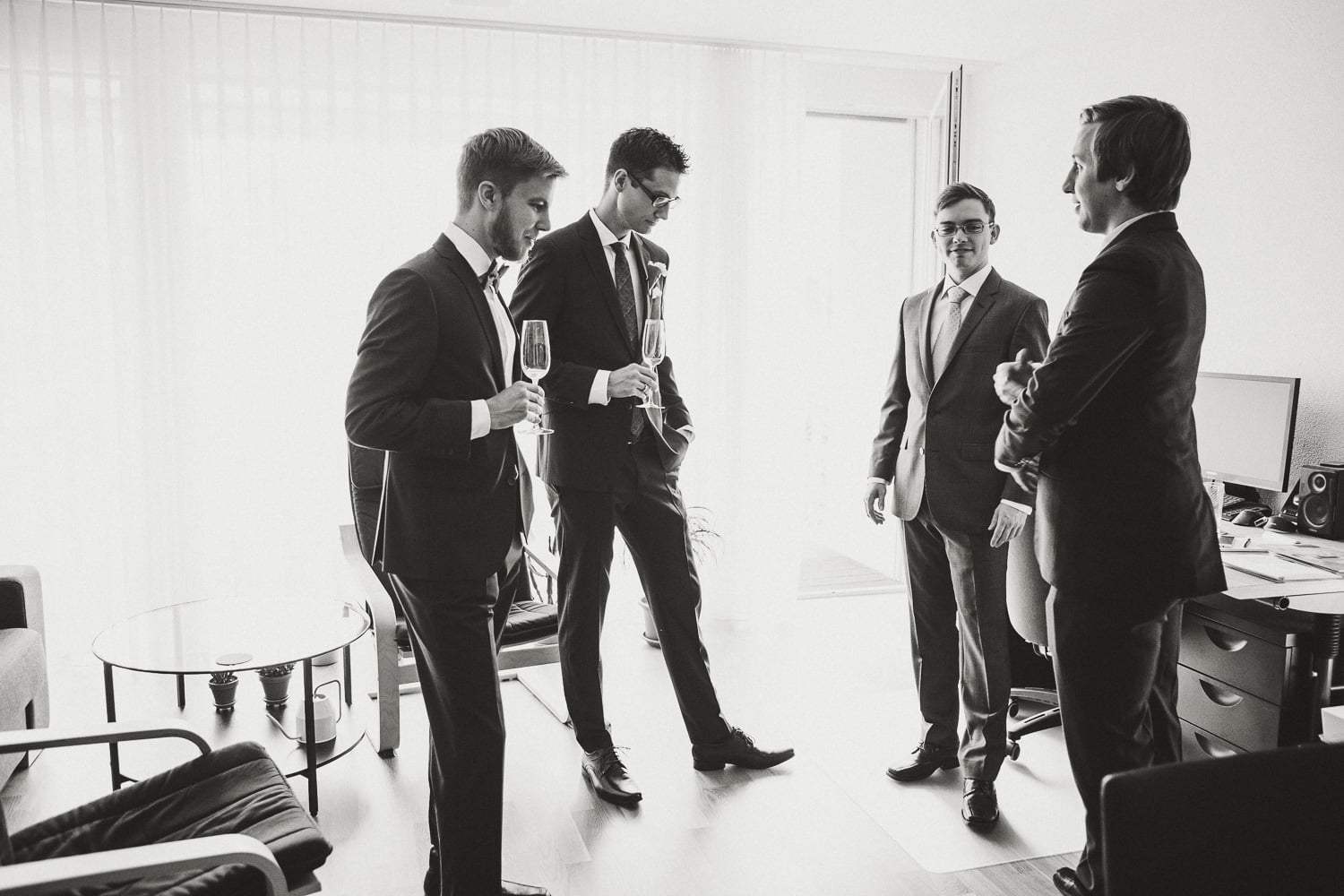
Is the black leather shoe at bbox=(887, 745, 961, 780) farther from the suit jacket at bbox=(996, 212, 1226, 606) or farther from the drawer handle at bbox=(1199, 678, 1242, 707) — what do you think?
the suit jacket at bbox=(996, 212, 1226, 606)

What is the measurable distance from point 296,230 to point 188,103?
64cm

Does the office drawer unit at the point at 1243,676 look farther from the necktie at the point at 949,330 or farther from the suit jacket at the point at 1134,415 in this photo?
the necktie at the point at 949,330

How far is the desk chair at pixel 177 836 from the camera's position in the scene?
1.34 meters

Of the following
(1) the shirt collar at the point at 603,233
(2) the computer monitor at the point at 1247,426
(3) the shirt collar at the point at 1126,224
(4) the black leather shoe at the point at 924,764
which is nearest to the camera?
(3) the shirt collar at the point at 1126,224

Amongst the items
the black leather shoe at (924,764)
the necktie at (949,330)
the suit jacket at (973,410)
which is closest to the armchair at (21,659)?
the black leather shoe at (924,764)

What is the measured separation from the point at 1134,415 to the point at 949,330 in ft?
2.97

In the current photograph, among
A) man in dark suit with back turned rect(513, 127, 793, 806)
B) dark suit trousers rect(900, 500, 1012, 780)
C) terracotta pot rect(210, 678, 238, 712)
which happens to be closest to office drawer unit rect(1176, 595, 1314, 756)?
dark suit trousers rect(900, 500, 1012, 780)

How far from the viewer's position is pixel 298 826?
1.68 m

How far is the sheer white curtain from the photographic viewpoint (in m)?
3.96

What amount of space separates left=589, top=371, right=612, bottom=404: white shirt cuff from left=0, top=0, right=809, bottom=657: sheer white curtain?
2083mm

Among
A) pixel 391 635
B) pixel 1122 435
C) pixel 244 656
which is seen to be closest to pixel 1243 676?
pixel 1122 435

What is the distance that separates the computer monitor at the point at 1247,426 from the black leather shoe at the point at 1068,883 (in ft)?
5.25

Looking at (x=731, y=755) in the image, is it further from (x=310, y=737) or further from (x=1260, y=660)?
(x=1260, y=660)

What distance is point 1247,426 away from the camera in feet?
10.8
